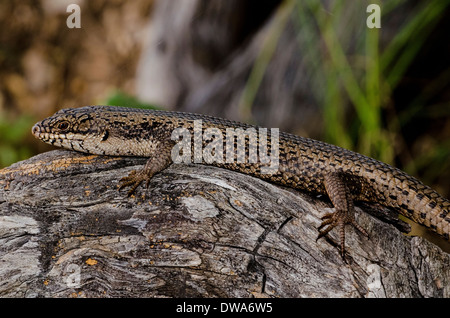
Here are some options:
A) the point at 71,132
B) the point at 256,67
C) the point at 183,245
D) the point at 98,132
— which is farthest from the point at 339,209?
the point at 256,67

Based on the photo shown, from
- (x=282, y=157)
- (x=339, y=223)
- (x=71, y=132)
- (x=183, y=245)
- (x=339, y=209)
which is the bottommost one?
(x=183, y=245)

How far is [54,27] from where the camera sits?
37.4 feet

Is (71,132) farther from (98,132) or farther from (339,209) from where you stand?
(339,209)

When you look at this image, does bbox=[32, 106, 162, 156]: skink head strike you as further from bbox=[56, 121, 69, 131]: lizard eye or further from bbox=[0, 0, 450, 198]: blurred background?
bbox=[0, 0, 450, 198]: blurred background

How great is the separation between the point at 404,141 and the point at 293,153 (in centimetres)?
443

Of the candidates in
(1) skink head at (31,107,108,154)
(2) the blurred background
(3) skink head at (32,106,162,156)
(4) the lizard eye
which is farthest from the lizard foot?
(4) the lizard eye

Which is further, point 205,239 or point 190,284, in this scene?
point 205,239

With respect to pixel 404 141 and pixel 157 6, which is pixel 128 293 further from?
pixel 157 6

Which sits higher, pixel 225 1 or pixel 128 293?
pixel 225 1

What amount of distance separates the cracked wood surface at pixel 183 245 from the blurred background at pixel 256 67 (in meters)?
2.76

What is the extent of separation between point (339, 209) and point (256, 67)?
4285 millimetres

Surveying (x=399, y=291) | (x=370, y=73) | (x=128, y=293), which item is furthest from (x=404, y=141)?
(x=128, y=293)

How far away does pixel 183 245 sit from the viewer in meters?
3.64

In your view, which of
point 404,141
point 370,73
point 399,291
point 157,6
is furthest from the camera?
point 157,6
